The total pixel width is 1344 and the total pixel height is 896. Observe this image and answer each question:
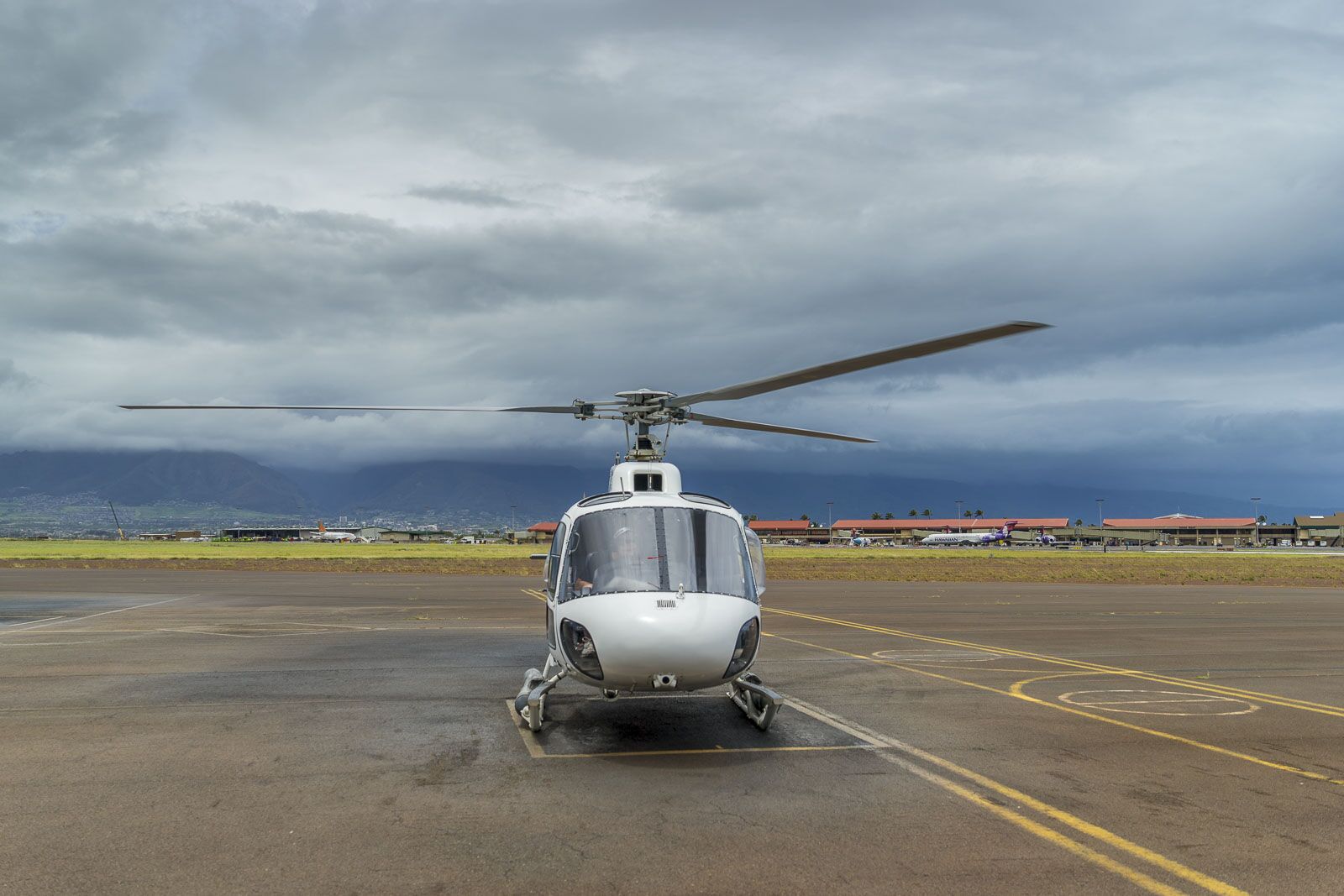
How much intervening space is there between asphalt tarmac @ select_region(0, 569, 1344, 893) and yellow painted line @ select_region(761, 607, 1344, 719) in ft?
0.36

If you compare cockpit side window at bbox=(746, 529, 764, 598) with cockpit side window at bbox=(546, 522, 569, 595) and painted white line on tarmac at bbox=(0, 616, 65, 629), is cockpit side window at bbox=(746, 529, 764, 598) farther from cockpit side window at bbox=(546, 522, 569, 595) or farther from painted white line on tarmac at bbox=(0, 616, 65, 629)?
painted white line on tarmac at bbox=(0, 616, 65, 629)

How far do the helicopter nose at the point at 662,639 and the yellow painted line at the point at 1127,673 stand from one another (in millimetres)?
9298

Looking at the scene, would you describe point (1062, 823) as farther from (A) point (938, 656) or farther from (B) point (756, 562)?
(A) point (938, 656)

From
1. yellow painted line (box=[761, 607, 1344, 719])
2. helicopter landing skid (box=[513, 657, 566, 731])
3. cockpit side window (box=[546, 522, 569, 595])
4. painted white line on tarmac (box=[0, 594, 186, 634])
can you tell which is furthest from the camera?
painted white line on tarmac (box=[0, 594, 186, 634])

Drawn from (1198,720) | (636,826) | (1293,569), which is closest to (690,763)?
(636,826)

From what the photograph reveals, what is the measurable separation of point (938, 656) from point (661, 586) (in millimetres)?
10670

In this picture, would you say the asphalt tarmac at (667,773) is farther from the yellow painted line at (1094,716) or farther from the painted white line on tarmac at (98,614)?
the painted white line on tarmac at (98,614)

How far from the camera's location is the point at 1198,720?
12734mm

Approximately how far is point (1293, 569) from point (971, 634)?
2193 inches

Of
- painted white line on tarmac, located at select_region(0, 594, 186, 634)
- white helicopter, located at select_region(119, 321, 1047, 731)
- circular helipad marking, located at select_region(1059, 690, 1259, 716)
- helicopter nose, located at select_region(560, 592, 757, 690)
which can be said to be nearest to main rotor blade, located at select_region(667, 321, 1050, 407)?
white helicopter, located at select_region(119, 321, 1047, 731)

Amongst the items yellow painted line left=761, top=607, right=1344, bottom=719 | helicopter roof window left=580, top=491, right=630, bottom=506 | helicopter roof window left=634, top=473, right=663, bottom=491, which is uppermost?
helicopter roof window left=634, top=473, right=663, bottom=491

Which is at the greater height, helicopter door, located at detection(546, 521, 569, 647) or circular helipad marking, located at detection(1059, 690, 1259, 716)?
helicopter door, located at detection(546, 521, 569, 647)

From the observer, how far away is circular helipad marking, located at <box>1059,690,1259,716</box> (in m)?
13.4

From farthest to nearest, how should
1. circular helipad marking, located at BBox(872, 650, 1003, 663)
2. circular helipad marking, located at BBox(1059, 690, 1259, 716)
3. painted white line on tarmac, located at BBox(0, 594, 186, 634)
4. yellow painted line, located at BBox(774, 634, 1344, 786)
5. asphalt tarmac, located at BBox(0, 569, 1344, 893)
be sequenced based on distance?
painted white line on tarmac, located at BBox(0, 594, 186, 634), circular helipad marking, located at BBox(872, 650, 1003, 663), circular helipad marking, located at BBox(1059, 690, 1259, 716), yellow painted line, located at BBox(774, 634, 1344, 786), asphalt tarmac, located at BBox(0, 569, 1344, 893)
